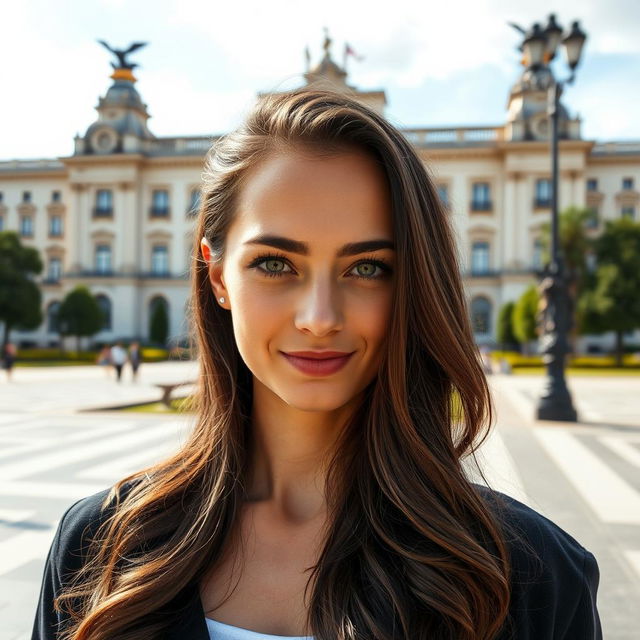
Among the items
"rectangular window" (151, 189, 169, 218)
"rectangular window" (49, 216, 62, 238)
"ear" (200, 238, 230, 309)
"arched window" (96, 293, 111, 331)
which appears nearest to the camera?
"ear" (200, 238, 230, 309)

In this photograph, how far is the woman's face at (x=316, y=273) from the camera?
48.6 inches

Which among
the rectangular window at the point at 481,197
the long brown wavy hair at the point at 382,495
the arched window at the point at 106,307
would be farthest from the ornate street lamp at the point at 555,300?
the arched window at the point at 106,307

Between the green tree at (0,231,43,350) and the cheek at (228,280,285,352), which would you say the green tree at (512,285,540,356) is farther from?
the cheek at (228,280,285,352)

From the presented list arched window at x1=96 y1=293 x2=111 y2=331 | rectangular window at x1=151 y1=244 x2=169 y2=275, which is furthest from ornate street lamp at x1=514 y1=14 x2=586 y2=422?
arched window at x1=96 y1=293 x2=111 y2=331

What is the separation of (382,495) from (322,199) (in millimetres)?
553

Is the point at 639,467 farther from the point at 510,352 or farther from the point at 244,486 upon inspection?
the point at 510,352

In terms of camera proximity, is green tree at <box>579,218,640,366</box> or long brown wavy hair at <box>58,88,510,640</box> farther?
green tree at <box>579,218,640,366</box>

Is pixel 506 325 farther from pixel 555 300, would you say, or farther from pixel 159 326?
pixel 555 300

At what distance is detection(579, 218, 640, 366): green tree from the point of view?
104 ft

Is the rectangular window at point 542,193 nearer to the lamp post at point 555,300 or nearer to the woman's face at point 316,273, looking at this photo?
the lamp post at point 555,300

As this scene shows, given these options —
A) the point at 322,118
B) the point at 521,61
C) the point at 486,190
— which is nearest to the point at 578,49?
the point at 322,118

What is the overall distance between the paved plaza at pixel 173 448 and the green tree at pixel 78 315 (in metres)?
24.5

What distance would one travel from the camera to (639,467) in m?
7.59

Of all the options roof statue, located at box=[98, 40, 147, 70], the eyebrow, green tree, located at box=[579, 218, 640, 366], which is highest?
roof statue, located at box=[98, 40, 147, 70]
